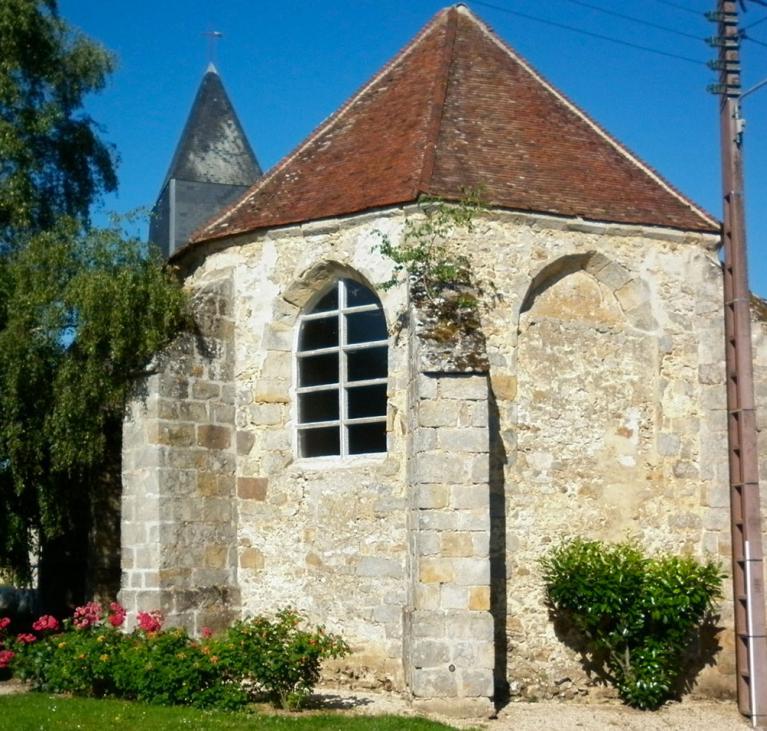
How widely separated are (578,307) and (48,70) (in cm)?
769

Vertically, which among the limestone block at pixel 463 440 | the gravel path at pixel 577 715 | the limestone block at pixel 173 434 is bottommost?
the gravel path at pixel 577 715

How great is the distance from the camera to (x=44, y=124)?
13891 millimetres

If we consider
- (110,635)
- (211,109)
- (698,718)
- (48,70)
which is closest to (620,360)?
(698,718)

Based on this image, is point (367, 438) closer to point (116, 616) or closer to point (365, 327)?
point (365, 327)

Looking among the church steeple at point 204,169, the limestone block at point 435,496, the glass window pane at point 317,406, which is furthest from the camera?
the church steeple at point 204,169

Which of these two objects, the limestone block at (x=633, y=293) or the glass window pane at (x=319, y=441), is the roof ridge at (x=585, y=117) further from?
the glass window pane at (x=319, y=441)

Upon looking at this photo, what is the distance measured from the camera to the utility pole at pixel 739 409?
34.7 feet

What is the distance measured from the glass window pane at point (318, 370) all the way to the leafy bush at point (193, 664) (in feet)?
9.54

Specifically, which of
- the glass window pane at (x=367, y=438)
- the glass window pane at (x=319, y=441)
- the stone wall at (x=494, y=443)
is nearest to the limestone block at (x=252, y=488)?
the stone wall at (x=494, y=443)

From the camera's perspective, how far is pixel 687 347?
11.9 m

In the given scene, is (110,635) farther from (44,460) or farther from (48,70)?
(48,70)

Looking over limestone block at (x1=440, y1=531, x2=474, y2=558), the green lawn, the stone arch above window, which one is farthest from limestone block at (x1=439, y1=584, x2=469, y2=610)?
the stone arch above window

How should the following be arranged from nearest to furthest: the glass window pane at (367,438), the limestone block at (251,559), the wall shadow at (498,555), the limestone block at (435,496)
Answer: the limestone block at (435,496) < the wall shadow at (498,555) < the glass window pane at (367,438) < the limestone block at (251,559)

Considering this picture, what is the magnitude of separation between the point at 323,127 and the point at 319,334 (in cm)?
294
